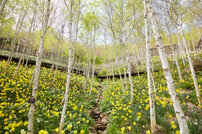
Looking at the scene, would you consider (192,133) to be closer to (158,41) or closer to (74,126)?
(158,41)

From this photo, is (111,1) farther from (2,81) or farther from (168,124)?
(2,81)

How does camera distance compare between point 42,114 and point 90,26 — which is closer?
point 42,114

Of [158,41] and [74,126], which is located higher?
[158,41]

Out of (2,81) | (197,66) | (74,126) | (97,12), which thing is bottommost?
(74,126)

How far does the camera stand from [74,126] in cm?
318

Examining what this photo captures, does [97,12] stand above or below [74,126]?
above

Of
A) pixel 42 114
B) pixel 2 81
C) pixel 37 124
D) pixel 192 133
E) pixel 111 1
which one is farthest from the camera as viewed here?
pixel 111 1

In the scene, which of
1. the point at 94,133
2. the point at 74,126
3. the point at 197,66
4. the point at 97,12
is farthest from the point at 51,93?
the point at 197,66

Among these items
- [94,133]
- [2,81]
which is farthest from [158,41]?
[2,81]

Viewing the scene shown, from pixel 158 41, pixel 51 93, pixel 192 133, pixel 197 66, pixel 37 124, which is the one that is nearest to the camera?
pixel 158 41

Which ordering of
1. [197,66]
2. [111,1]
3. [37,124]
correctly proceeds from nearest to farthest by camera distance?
[37,124]
[111,1]
[197,66]

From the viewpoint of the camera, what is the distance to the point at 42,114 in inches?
137

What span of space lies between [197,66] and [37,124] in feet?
34.3

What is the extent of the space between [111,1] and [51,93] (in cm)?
731
